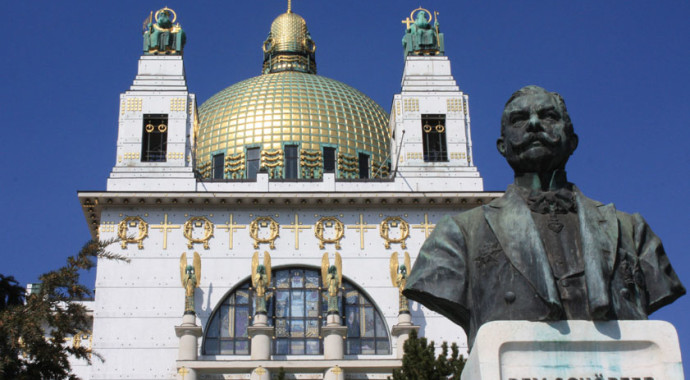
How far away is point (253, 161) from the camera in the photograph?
46.2 meters

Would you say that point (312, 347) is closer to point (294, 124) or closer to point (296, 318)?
point (296, 318)

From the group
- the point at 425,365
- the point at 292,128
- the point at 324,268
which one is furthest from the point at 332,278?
the point at 292,128

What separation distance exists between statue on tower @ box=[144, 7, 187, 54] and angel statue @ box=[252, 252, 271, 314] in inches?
392

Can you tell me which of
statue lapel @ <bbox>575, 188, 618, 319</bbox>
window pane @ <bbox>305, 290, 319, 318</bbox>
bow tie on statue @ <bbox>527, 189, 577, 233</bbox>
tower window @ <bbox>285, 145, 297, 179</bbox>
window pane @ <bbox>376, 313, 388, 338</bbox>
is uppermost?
tower window @ <bbox>285, 145, 297, 179</bbox>

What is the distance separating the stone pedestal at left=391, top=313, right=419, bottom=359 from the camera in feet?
113

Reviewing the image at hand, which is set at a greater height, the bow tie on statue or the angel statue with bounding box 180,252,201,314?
the angel statue with bounding box 180,252,201,314

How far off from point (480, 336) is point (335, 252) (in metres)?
29.7

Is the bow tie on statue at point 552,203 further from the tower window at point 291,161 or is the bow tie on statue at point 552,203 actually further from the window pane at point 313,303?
the tower window at point 291,161

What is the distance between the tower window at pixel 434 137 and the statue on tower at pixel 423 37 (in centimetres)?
311

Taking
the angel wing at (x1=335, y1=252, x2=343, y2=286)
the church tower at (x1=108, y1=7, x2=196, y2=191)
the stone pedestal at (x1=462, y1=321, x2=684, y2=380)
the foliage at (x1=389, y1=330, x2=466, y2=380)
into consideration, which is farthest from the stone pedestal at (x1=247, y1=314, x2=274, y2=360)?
the stone pedestal at (x1=462, y1=321, x2=684, y2=380)

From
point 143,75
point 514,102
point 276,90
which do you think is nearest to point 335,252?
point 143,75

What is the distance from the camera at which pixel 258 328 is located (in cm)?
3400

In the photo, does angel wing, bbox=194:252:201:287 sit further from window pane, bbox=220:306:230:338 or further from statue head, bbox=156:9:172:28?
statue head, bbox=156:9:172:28

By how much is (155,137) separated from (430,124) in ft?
33.3
